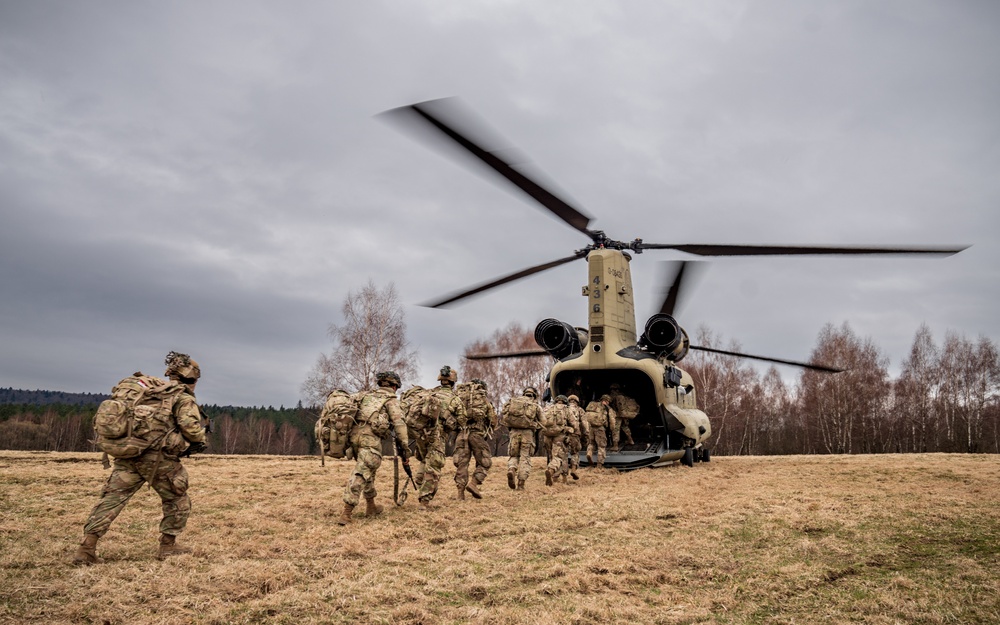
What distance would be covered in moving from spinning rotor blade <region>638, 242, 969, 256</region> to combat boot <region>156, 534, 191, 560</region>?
935cm

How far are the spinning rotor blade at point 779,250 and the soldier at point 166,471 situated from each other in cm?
905

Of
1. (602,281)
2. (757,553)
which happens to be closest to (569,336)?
(602,281)

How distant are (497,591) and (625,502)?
400 centimetres

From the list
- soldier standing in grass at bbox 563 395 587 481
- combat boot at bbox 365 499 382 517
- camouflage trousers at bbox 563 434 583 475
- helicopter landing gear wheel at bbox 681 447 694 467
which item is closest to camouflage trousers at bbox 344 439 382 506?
combat boot at bbox 365 499 382 517

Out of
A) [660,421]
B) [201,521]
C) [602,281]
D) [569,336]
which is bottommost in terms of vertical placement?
[201,521]

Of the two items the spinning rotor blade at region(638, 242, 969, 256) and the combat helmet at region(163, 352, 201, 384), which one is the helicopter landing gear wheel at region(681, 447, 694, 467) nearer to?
the spinning rotor blade at region(638, 242, 969, 256)

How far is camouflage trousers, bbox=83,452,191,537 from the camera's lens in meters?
4.62

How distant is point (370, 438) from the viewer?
6801mm

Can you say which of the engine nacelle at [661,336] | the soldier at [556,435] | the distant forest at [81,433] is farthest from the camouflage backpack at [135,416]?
the distant forest at [81,433]

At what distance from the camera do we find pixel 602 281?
12.9 metres

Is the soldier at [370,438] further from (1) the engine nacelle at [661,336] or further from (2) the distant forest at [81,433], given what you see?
(2) the distant forest at [81,433]

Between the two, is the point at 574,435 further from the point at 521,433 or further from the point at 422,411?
the point at 422,411

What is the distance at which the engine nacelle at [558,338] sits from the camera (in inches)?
521

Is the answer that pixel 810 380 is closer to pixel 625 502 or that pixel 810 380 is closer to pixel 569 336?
pixel 569 336
